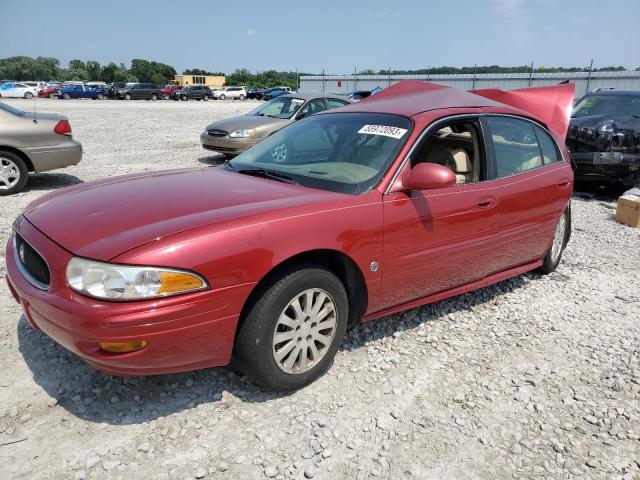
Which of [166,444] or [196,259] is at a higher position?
[196,259]

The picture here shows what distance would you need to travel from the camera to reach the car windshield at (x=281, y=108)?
10.5 metres

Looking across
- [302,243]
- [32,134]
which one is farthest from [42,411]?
[32,134]

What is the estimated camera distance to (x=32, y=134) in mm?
7168

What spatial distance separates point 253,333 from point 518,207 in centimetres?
235

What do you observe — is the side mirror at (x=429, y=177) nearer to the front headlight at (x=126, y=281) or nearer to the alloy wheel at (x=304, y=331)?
the alloy wheel at (x=304, y=331)

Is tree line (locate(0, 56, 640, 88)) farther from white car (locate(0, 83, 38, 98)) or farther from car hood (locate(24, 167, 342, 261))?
car hood (locate(24, 167, 342, 261))

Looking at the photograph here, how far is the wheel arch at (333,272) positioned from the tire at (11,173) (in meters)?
→ 6.17

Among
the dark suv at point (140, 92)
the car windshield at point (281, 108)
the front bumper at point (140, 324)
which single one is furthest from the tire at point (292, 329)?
the dark suv at point (140, 92)

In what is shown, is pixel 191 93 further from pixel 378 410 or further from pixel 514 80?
pixel 378 410

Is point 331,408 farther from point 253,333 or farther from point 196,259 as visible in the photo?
point 196,259

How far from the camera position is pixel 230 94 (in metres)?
52.1

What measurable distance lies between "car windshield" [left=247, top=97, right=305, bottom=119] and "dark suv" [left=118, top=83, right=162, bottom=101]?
38.5m

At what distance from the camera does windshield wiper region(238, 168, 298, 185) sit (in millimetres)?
3207

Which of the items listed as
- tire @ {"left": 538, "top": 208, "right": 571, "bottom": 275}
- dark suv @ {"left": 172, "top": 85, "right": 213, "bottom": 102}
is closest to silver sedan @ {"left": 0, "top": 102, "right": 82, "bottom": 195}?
tire @ {"left": 538, "top": 208, "right": 571, "bottom": 275}
